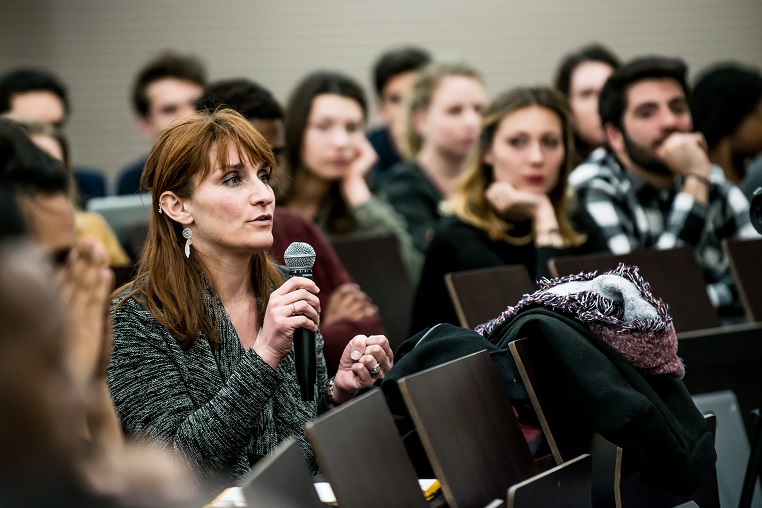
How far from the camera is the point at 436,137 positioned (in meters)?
5.32

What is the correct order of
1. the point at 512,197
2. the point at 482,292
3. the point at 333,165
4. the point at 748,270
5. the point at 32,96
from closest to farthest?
1. the point at 482,292
2. the point at 748,270
3. the point at 512,197
4. the point at 333,165
5. the point at 32,96

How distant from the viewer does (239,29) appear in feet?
25.6

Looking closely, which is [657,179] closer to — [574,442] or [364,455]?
[574,442]

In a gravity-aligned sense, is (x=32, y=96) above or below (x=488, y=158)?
above

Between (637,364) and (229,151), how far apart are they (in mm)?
1054

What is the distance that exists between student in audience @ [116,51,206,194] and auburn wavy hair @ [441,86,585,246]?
5.80 ft

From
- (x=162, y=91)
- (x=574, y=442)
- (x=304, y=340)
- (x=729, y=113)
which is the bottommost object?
(x=574, y=442)

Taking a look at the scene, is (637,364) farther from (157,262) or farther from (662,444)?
(157,262)

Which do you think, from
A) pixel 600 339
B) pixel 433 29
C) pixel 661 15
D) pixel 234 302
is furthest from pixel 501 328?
pixel 661 15

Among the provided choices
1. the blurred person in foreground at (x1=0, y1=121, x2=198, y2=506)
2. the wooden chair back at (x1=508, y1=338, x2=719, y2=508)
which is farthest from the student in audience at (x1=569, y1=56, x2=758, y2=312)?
the blurred person in foreground at (x1=0, y1=121, x2=198, y2=506)

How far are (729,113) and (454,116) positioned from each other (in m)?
1.29

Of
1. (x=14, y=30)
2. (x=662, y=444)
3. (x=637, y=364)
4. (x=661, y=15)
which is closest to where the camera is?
(x=662, y=444)

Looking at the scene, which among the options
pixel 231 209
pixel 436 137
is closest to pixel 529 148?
pixel 436 137

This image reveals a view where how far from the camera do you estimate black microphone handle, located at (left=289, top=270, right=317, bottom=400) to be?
229 centimetres
